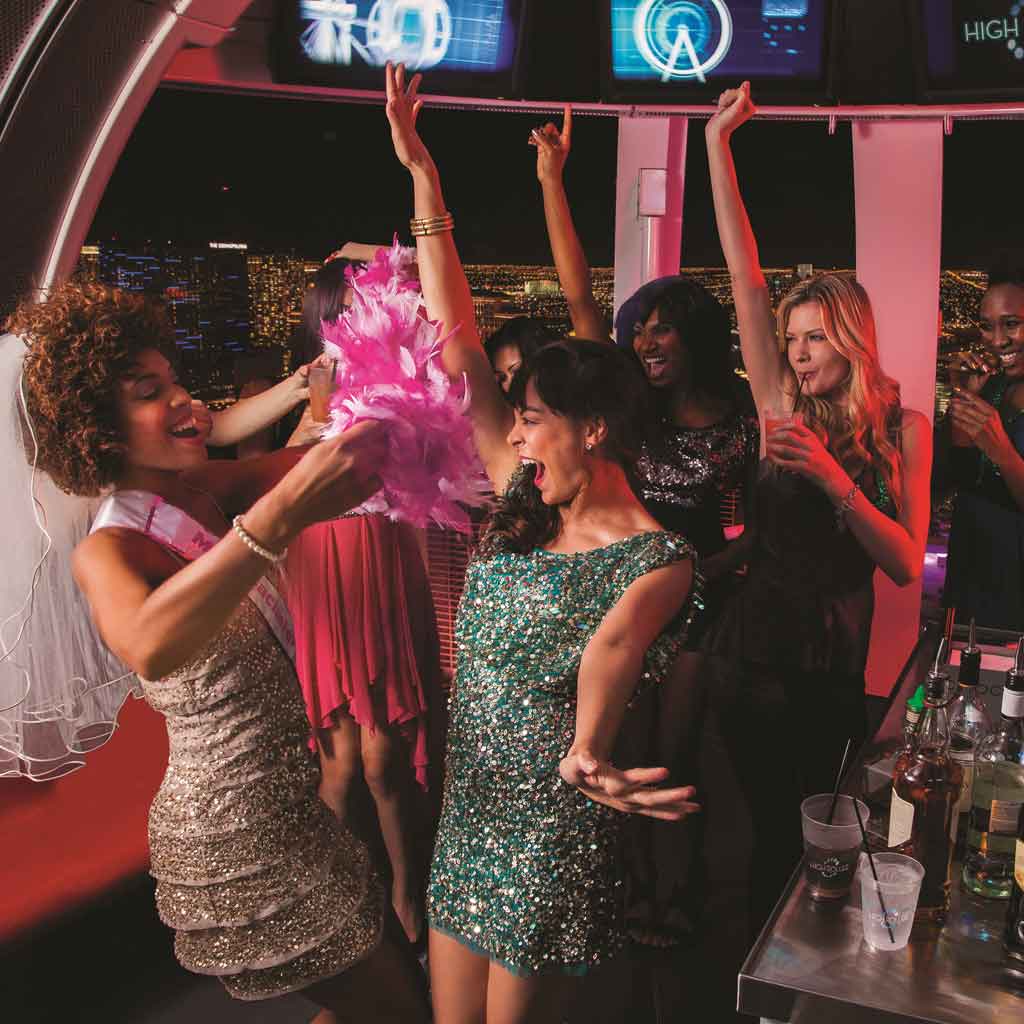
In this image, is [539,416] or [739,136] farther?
[739,136]

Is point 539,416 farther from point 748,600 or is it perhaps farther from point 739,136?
point 739,136

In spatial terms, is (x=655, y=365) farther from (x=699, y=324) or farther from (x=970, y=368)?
(x=970, y=368)

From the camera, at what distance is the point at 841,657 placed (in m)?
2.65

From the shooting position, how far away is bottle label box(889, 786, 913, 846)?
1.37 m

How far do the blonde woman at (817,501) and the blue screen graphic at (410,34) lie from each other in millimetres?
796

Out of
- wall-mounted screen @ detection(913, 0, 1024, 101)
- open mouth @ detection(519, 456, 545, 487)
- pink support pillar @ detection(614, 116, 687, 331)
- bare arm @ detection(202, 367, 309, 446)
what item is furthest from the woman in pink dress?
wall-mounted screen @ detection(913, 0, 1024, 101)

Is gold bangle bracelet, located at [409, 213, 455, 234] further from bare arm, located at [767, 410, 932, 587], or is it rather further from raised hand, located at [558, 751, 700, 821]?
raised hand, located at [558, 751, 700, 821]

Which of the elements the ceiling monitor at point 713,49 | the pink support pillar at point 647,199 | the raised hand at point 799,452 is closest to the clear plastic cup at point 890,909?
the raised hand at point 799,452

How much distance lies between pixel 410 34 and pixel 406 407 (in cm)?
209

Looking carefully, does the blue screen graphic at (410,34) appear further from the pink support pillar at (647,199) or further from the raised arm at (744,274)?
the pink support pillar at (647,199)

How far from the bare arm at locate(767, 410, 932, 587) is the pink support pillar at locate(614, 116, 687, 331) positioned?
176 centimetres

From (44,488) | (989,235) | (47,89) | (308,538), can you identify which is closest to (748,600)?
(308,538)

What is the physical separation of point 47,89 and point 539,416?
120 cm

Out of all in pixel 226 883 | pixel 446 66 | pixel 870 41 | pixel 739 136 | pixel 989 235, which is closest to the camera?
pixel 226 883
